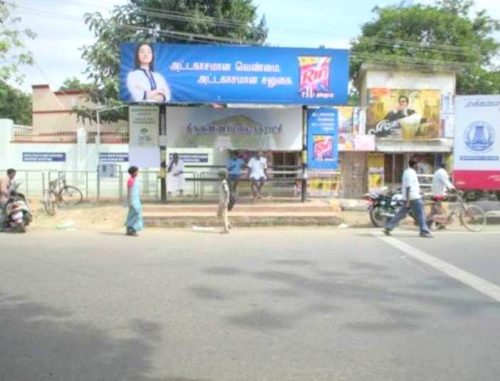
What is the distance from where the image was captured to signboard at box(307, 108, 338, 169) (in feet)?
67.1

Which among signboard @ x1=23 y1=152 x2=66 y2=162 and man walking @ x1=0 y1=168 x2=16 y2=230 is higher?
signboard @ x1=23 y1=152 x2=66 y2=162

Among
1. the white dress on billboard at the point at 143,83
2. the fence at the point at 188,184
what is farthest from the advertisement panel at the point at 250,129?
the white dress on billboard at the point at 143,83

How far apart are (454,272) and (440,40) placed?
32.5 m

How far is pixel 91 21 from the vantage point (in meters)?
29.9

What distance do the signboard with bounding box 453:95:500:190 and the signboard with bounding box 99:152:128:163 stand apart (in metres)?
13.2

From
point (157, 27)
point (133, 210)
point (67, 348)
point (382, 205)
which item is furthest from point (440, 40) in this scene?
point (67, 348)

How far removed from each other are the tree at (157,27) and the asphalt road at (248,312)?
59.9 feet

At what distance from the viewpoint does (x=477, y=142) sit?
19797 millimetres

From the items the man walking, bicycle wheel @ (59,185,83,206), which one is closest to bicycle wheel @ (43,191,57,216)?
bicycle wheel @ (59,185,83,206)

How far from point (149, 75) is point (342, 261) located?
386 inches

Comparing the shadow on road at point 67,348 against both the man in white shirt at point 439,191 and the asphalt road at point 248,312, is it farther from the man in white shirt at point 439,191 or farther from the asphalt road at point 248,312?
the man in white shirt at point 439,191

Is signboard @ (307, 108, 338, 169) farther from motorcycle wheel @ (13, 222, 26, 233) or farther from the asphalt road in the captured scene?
motorcycle wheel @ (13, 222, 26, 233)

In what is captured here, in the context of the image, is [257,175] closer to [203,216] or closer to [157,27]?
[203,216]

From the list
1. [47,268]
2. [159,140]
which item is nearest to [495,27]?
[159,140]
